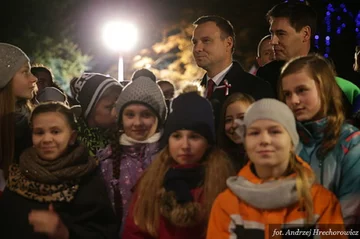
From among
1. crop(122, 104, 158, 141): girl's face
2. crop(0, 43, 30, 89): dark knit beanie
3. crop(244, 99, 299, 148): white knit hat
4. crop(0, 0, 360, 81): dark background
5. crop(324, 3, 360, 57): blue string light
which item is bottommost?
crop(244, 99, 299, 148): white knit hat

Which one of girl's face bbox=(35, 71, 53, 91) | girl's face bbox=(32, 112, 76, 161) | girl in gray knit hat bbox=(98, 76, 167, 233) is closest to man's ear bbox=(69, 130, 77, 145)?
girl's face bbox=(32, 112, 76, 161)

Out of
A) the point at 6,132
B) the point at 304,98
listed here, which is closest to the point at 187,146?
the point at 304,98

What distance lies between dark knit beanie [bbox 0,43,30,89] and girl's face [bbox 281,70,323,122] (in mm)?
2567

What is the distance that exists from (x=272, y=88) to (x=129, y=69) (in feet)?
47.3

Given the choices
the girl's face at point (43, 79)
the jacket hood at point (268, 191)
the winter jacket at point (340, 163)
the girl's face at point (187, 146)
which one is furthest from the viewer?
the girl's face at point (43, 79)

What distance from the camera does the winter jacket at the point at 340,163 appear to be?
4093mm

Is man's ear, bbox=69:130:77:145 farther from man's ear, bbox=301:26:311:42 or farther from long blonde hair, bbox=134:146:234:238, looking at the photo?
man's ear, bbox=301:26:311:42

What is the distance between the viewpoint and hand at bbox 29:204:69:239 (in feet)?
14.7

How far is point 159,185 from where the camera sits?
4.36 m

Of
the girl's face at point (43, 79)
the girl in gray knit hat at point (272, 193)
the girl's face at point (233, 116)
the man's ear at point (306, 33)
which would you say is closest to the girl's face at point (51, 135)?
the girl's face at point (233, 116)

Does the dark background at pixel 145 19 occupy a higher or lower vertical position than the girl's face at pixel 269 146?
higher

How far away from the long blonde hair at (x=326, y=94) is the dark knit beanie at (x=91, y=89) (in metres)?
1.96

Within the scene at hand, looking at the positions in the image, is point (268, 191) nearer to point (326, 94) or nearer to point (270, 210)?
point (270, 210)

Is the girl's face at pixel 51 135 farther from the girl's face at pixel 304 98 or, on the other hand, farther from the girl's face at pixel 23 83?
the girl's face at pixel 304 98
